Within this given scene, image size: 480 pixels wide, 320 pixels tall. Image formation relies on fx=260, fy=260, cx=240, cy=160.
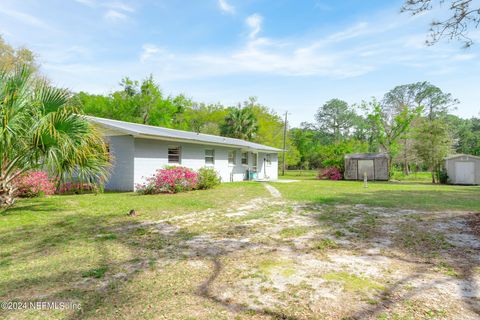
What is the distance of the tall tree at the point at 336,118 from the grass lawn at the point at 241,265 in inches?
2147

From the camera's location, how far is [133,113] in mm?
34438

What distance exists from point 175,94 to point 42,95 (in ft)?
106

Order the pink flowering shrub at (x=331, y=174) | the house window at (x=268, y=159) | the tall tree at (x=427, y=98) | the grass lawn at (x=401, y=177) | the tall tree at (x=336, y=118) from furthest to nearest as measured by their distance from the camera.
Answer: the tall tree at (x=336, y=118), the tall tree at (x=427, y=98), the pink flowering shrub at (x=331, y=174), the grass lawn at (x=401, y=177), the house window at (x=268, y=159)

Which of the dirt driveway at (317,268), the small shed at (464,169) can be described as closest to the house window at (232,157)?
the dirt driveway at (317,268)

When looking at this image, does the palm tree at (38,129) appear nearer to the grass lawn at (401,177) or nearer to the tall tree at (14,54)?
the grass lawn at (401,177)

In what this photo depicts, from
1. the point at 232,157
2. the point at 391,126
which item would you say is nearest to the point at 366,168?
the point at 391,126

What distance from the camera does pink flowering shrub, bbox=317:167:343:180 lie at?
2478 cm

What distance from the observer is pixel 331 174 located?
25125 millimetres

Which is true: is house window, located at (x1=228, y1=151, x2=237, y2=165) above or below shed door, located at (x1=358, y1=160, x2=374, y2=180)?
above

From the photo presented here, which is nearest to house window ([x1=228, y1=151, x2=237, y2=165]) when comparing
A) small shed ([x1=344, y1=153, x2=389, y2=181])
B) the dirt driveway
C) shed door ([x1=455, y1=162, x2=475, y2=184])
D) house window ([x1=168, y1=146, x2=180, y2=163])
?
house window ([x1=168, y1=146, x2=180, y2=163])

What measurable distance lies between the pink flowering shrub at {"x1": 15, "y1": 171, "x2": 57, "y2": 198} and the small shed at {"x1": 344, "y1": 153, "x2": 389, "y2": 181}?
22.7 meters

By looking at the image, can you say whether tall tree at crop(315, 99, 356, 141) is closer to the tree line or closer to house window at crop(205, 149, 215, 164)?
the tree line

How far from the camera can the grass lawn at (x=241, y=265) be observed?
249 cm

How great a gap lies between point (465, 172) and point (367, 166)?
22.4ft
